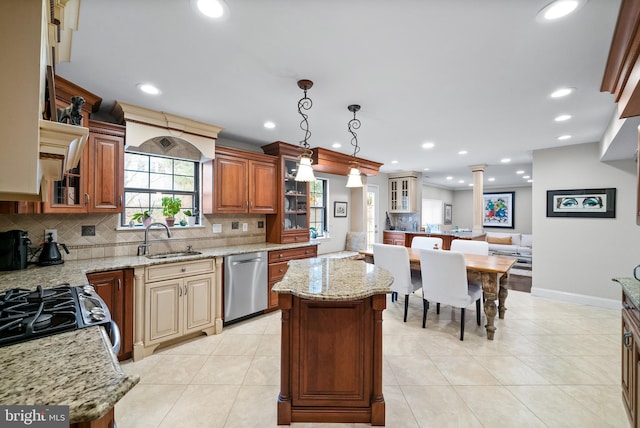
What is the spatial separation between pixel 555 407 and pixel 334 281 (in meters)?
1.83

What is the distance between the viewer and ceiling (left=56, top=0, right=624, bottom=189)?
56.7 inches

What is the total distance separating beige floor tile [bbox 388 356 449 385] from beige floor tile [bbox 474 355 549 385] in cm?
48

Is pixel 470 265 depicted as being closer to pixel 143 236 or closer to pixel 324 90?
pixel 324 90

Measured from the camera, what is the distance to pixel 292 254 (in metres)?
3.88

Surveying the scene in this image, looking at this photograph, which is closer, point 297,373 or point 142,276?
point 297,373

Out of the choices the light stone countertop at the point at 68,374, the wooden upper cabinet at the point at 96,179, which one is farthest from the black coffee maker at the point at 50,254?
the light stone countertop at the point at 68,374

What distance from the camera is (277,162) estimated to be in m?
4.05

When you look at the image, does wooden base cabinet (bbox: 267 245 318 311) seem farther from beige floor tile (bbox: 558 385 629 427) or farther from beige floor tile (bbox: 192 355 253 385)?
beige floor tile (bbox: 558 385 629 427)

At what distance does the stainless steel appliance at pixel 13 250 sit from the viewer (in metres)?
2.04

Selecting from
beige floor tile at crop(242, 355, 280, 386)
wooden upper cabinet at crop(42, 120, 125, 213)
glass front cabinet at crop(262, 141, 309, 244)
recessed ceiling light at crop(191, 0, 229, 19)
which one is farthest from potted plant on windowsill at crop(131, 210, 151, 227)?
recessed ceiling light at crop(191, 0, 229, 19)

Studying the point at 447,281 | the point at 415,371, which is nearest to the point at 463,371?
the point at 415,371

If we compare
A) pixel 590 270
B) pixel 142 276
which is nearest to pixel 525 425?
pixel 142 276

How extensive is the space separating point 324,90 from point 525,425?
2.85 meters

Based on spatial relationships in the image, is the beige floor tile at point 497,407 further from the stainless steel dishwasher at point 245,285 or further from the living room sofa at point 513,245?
the living room sofa at point 513,245
